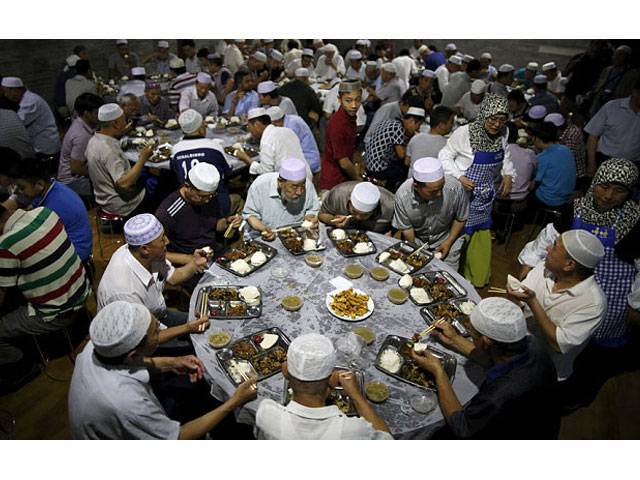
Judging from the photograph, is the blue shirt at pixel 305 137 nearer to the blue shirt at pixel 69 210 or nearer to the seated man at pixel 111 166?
the seated man at pixel 111 166

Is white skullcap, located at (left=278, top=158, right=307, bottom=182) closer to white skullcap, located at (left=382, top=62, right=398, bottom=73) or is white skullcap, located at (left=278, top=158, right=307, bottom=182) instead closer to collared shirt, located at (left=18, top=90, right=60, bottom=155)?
collared shirt, located at (left=18, top=90, right=60, bottom=155)

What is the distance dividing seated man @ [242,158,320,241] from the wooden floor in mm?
2517

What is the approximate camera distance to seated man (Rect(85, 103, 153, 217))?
4965 mm

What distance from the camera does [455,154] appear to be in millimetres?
4891

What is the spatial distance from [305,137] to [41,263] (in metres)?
3.96

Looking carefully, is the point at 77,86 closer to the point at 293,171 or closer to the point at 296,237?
the point at 293,171

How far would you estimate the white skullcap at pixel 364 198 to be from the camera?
13.1 ft

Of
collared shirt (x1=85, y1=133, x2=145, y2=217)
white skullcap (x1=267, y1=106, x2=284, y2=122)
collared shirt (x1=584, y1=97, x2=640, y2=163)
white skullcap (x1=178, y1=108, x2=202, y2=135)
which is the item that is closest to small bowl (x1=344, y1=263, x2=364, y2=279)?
white skullcap (x1=267, y1=106, x2=284, y2=122)

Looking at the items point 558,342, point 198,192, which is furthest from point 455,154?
point 198,192

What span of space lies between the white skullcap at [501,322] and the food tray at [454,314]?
56 cm

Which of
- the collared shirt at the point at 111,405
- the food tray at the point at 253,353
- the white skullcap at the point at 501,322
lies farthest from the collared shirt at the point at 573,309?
the collared shirt at the point at 111,405

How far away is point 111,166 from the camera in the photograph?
16.5 ft

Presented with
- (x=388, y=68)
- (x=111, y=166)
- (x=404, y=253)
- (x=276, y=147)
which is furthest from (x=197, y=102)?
(x=404, y=253)

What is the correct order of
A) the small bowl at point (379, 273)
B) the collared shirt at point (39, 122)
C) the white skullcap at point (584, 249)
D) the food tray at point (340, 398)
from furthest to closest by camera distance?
the collared shirt at point (39, 122), the small bowl at point (379, 273), the white skullcap at point (584, 249), the food tray at point (340, 398)
